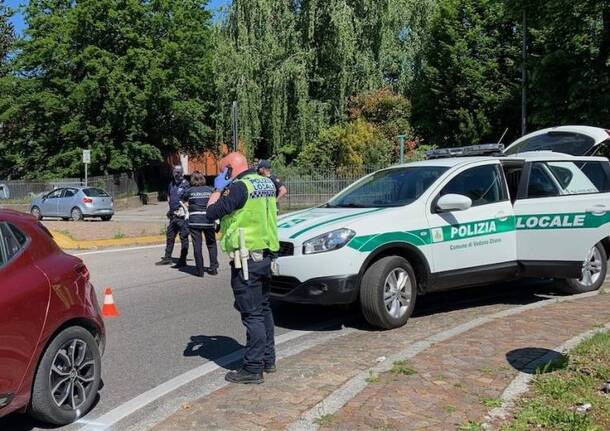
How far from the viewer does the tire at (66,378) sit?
4230 millimetres

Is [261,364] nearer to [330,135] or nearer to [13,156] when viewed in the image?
[330,135]

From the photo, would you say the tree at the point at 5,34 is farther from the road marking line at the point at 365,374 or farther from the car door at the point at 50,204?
the road marking line at the point at 365,374

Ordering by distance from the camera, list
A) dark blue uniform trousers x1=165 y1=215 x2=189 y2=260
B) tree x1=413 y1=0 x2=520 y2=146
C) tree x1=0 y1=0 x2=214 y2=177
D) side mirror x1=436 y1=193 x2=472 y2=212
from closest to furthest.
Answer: side mirror x1=436 y1=193 x2=472 y2=212, dark blue uniform trousers x1=165 y1=215 x2=189 y2=260, tree x1=413 y1=0 x2=520 y2=146, tree x1=0 y1=0 x2=214 y2=177

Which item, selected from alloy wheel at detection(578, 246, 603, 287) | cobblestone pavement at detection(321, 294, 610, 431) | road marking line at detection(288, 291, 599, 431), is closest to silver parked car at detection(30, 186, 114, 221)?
alloy wheel at detection(578, 246, 603, 287)

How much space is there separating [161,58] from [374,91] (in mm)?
14070

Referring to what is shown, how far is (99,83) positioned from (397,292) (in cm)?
3436

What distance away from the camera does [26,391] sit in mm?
4105

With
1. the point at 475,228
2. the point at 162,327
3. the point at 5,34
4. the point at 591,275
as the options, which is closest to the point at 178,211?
the point at 162,327

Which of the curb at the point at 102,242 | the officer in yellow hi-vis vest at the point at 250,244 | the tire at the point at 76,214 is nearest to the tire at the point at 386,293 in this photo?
the officer in yellow hi-vis vest at the point at 250,244

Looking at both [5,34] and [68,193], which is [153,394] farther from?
[5,34]

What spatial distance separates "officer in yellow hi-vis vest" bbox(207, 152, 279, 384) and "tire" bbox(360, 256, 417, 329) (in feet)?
5.31

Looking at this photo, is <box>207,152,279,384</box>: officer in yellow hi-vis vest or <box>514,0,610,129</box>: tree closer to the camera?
<box>207,152,279,384</box>: officer in yellow hi-vis vest

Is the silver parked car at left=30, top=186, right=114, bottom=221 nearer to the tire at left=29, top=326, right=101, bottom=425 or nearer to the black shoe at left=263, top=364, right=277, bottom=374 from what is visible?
the black shoe at left=263, top=364, right=277, bottom=374

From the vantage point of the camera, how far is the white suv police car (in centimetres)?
656
